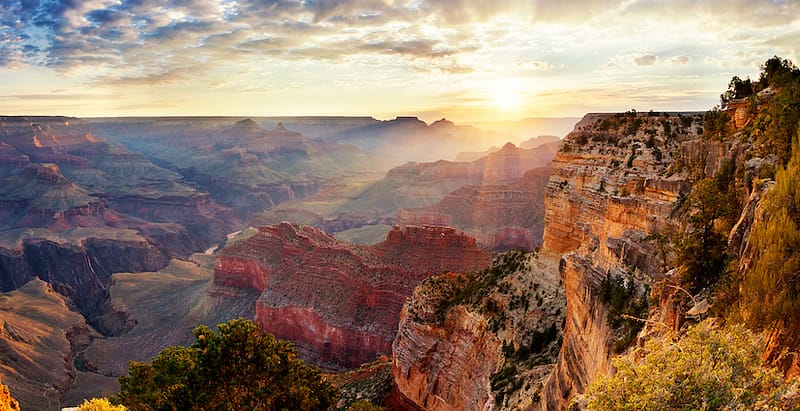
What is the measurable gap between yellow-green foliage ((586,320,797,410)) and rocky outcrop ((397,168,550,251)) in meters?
74.3

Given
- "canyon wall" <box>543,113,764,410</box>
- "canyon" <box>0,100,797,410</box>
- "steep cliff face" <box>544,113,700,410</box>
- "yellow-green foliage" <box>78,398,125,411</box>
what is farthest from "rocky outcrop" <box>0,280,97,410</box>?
Result: "canyon wall" <box>543,113,764,410</box>

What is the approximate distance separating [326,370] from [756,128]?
42.7m

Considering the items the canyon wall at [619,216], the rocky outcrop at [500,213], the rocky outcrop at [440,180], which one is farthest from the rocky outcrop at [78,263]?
the canyon wall at [619,216]

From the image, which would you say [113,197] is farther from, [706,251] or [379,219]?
[706,251]

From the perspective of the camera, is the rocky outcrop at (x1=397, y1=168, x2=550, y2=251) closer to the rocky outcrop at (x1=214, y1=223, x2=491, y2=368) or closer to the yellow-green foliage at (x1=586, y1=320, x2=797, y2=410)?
the rocky outcrop at (x1=214, y1=223, x2=491, y2=368)

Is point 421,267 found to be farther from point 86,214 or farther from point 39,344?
point 86,214

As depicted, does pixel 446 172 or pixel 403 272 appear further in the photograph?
pixel 446 172

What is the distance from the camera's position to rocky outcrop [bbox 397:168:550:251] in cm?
8381

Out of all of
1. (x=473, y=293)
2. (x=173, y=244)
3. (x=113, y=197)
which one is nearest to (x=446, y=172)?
(x=173, y=244)

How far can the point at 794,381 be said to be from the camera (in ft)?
20.0

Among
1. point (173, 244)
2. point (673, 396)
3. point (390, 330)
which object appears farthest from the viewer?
point (173, 244)

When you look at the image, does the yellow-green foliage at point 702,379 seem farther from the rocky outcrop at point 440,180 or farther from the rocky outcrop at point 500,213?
the rocky outcrop at point 440,180

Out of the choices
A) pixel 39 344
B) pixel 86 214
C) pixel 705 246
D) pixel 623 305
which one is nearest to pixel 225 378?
pixel 623 305

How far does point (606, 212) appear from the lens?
1862 cm
